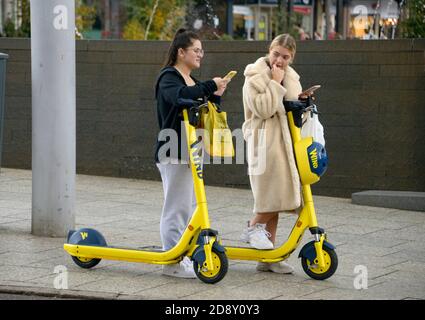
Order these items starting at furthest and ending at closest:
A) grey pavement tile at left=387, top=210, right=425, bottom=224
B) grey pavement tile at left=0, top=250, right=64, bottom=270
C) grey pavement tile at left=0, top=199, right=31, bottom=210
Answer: grey pavement tile at left=0, top=199, right=31, bottom=210, grey pavement tile at left=387, top=210, right=425, bottom=224, grey pavement tile at left=0, top=250, right=64, bottom=270

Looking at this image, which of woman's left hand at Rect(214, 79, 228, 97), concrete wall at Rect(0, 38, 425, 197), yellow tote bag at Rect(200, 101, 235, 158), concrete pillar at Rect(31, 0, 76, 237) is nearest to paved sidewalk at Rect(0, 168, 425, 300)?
concrete pillar at Rect(31, 0, 76, 237)

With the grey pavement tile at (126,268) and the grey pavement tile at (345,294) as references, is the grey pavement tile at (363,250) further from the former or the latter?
the grey pavement tile at (126,268)

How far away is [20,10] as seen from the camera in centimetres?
1841

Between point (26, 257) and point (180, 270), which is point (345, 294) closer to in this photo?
point (180, 270)

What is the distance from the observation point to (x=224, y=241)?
8.91 meters

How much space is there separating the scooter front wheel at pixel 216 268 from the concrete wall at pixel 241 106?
4878mm

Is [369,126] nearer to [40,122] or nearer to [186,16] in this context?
[40,122]

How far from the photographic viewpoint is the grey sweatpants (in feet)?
24.6

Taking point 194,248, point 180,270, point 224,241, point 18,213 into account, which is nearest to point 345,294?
point 194,248

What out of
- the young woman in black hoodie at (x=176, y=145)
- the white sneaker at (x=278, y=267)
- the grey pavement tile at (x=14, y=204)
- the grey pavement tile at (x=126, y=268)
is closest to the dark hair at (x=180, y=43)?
the young woman in black hoodie at (x=176, y=145)

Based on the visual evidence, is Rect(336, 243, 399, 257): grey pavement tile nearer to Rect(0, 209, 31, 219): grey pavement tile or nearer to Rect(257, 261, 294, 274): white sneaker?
Rect(257, 261, 294, 274): white sneaker

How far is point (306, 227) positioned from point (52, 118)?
2728mm

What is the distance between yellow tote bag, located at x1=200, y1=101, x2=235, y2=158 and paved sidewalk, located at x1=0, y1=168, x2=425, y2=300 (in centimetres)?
93

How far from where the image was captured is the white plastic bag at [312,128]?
299 inches
